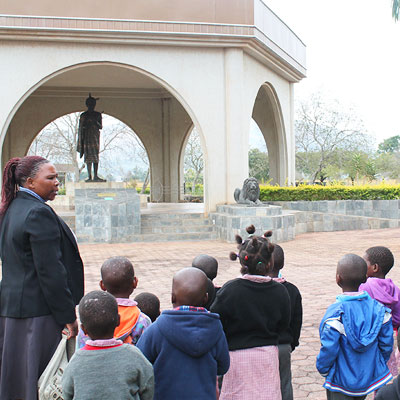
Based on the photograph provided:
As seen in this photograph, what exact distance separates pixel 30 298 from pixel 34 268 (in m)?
0.16

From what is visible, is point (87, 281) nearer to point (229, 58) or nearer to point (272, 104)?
point (229, 58)

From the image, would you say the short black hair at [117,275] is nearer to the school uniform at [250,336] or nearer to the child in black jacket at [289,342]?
the school uniform at [250,336]

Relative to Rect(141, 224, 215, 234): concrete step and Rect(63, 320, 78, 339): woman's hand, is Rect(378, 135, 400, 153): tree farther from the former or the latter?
Rect(63, 320, 78, 339): woman's hand

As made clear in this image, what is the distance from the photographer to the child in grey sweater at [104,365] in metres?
2.11

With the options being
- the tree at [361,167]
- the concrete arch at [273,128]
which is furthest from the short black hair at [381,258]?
the tree at [361,167]

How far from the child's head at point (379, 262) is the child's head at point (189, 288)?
1.30 m

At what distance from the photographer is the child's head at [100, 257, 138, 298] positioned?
2.74 meters

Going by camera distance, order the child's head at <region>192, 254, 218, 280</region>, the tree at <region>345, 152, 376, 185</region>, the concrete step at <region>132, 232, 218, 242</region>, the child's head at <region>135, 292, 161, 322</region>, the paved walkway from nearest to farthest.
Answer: the child's head at <region>135, 292, 161, 322</region> → the child's head at <region>192, 254, 218, 280</region> → the paved walkway → the concrete step at <region>132, 232, 218, 242</region> → the tree at <region>345, 152, 376, 185</region>

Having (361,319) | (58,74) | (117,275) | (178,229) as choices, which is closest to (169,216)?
(178,229)

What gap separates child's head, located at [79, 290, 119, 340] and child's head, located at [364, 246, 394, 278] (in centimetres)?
172

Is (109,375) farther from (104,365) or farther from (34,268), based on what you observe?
(34,268)

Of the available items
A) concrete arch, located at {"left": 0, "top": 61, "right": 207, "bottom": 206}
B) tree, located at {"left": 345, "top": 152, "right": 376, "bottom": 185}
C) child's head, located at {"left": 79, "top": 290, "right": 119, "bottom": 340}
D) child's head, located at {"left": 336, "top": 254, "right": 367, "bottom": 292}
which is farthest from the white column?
tree, located at {"left": 345, "top": 152, "right": 376, "bottom": 185}

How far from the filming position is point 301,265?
8.83 metres

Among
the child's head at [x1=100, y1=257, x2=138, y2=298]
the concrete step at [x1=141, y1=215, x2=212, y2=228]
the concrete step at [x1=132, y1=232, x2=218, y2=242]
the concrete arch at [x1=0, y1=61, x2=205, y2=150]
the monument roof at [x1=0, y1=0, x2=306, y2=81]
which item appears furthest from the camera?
the concrete step at [x1=141, y1=215, x2=212, y2=228]
